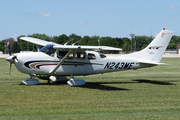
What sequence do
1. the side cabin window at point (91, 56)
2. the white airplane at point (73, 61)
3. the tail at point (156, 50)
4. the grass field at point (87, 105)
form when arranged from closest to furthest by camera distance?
the grass field at point (87, 105) → the white airplane at point (73, 61) → the side cabin window at point (91, 56) → the tail at point (156, 50)

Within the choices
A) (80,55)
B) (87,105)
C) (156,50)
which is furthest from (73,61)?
(87,105)

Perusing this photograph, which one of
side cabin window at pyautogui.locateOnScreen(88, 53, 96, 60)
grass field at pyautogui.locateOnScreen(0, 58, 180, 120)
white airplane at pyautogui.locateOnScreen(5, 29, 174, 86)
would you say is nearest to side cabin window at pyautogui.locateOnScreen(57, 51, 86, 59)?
white airplane at pyautogui.locateOnScreen(5, 29, 174, 86)

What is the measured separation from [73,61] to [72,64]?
0.18 meters

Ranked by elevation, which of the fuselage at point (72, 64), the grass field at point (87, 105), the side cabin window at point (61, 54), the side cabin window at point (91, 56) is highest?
the side cabin window at point (61, 54)

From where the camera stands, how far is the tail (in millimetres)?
15367

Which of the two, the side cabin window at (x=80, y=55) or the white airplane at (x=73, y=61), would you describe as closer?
the white airplane at (x=73, y=61)

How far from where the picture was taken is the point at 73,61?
13961 millimetres

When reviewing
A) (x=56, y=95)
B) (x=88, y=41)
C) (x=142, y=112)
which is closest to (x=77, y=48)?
(x=56, y=95)

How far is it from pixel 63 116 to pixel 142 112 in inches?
97.9

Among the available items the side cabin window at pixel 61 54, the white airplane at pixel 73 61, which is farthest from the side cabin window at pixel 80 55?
the side cabin window at pixel 61 54

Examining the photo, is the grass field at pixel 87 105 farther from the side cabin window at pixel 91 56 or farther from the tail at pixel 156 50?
the tail at pixel 156 50

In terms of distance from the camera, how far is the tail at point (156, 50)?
1537cm

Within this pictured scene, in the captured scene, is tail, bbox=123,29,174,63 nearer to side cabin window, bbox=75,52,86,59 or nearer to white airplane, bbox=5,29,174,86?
white airplane, bbox=5,29,174,86

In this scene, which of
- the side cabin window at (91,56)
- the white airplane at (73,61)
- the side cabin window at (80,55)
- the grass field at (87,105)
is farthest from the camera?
the side cabin window at (91,56)
